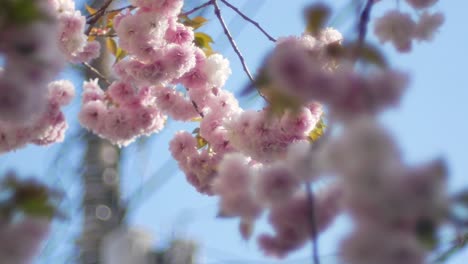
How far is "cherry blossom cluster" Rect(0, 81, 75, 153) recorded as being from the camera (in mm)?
1734

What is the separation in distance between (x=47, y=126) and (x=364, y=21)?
1.11 meters

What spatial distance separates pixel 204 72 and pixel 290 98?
4.27 ft

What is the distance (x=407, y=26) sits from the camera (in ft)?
5.23

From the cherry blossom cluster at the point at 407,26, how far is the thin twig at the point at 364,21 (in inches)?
23.1

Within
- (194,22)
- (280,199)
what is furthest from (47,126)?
(280,199)

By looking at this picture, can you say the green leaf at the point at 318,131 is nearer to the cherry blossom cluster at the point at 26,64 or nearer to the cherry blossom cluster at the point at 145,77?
the cherry blossom cluster at the point at 145,77

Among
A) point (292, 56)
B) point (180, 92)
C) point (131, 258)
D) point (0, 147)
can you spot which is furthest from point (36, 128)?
point (292, 56)

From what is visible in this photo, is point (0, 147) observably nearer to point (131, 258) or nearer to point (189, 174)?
point (189, 174)

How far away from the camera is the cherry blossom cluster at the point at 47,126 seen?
173 centimetres

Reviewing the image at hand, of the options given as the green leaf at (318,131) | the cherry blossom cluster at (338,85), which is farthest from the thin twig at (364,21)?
the green leaf at (318,131)

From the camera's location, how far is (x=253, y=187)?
764 mm

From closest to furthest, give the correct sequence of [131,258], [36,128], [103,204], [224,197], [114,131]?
[224,197]
[131,258]
[36,128]
[114,131]
[103,204]

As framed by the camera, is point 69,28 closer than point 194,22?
Yes

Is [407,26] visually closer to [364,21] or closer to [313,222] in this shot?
[364,21]
